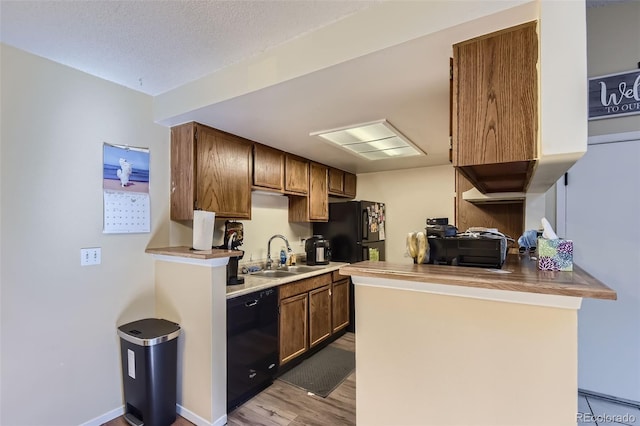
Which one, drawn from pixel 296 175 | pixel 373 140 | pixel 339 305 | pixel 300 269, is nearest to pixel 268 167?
pixel 296 175

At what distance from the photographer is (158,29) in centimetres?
154

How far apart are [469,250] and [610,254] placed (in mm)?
1715

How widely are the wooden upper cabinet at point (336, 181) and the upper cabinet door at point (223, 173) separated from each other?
1.44 metres

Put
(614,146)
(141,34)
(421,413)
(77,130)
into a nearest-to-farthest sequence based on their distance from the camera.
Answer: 1. (421,413)
2. (141,34)
3. (77,130)
4. (614,146)

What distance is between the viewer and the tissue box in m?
1.16

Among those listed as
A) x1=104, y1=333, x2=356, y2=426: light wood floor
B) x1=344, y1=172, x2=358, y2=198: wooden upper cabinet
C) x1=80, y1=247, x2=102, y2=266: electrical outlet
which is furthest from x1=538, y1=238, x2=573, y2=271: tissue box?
x1=344, y1=172, x2=358, y2=198: wooden upper cabinet

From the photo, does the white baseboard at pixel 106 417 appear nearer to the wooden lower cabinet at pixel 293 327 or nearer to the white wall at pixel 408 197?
the wooden lower cabinet at pixel 293 327

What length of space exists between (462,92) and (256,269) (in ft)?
8.57

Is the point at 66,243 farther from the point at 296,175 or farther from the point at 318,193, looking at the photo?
the point at 318,193

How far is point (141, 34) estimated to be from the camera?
1581 millimetres

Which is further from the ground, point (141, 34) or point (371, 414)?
point (141, 34)

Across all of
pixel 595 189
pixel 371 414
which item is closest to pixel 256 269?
pixel 371 414

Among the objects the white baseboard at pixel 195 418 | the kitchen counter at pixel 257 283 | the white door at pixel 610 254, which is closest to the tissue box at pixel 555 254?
the white door at pixel 610 254

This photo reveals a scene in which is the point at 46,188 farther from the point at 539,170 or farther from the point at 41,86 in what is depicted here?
the point at 539,170
